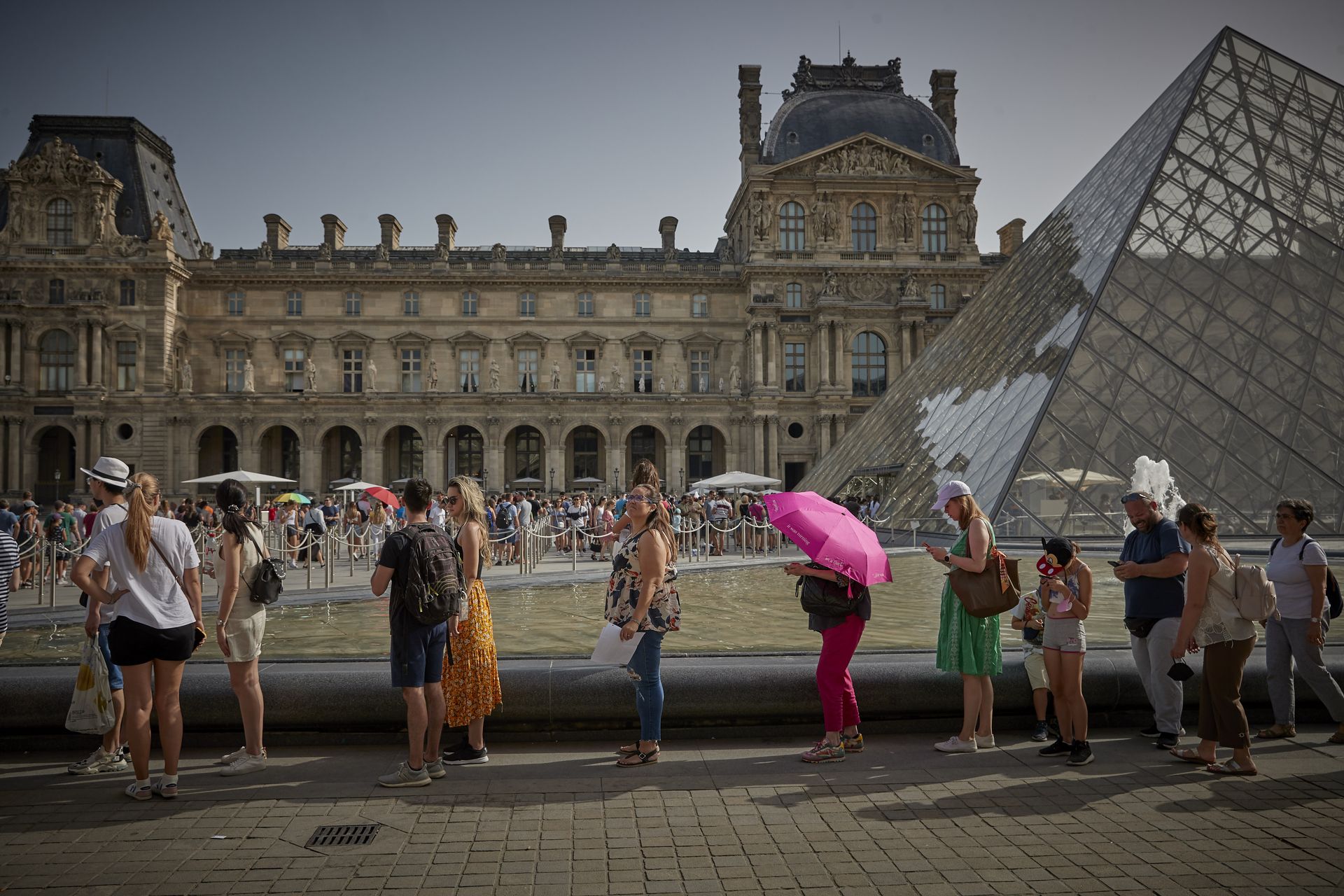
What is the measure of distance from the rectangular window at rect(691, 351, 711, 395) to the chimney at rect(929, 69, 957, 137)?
1830cm

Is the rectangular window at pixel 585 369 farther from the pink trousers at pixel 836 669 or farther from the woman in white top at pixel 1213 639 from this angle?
the woman in white top at pixel 1213 639

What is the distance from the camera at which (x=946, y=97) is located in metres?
46.3

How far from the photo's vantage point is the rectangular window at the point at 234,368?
40656mm

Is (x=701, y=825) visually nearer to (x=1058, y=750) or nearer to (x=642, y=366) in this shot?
(x=1058, y=750)

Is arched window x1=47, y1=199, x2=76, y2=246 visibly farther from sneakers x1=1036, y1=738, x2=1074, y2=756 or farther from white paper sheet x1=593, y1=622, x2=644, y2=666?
sneakers x1=1036, y1=738, x2=1074, y2=756

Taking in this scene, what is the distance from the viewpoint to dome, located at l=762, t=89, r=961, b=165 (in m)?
42.0

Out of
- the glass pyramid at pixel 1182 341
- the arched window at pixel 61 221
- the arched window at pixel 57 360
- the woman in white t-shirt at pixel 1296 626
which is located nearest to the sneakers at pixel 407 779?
the woman in white t-shirt at pixel 1296 626

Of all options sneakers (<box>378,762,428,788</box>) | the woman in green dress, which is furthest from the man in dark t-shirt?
the woman in green dress

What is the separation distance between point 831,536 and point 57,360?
4403cm

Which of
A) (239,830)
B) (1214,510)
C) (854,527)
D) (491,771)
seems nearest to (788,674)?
(854,527)

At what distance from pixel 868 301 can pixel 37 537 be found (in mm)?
33561

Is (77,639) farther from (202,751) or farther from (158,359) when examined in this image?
(158,359)

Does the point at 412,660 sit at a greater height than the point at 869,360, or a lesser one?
lesser

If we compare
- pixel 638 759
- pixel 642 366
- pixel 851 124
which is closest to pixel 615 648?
pixel 638 759
